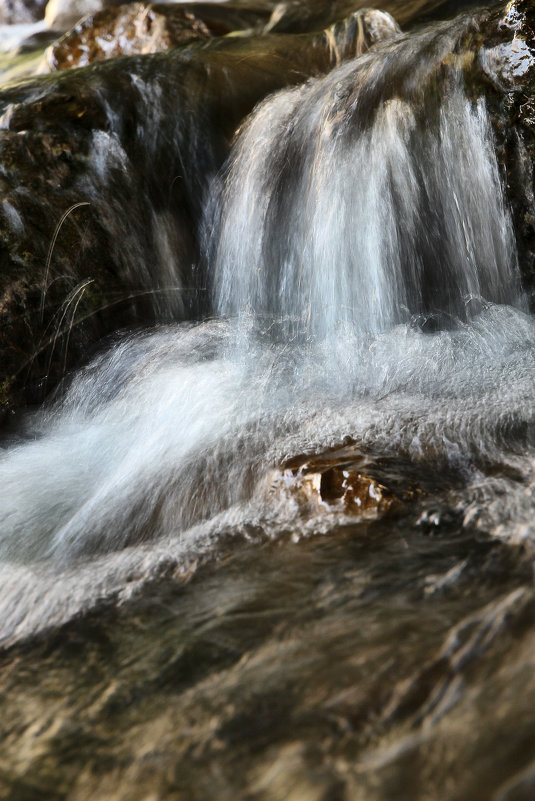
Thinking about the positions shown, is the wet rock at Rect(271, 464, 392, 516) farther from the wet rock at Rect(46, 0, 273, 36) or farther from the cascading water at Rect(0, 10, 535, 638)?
the wet rock at Rect(46, 0, 273, 36)

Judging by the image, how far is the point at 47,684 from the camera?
1.89 meters

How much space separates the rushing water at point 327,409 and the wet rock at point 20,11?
302 inches

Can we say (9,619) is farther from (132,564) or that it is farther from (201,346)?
(201,346)

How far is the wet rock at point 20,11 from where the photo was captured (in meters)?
11.1

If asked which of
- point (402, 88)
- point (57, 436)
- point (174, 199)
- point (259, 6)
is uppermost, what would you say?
point (259, 6)

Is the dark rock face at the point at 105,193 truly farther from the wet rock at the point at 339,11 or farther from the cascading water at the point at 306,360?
the wet rock at the point at 339,11

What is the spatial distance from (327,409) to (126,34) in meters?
6.06

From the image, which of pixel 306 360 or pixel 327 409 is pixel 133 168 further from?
pixel 327 409

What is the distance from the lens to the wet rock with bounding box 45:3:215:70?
23.7ft

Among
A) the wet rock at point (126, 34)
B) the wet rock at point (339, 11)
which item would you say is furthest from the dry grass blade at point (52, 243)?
the wet rock at point (339, 11)

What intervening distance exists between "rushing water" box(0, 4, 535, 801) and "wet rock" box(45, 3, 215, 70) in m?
2.43

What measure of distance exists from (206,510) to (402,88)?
3104 millimetres

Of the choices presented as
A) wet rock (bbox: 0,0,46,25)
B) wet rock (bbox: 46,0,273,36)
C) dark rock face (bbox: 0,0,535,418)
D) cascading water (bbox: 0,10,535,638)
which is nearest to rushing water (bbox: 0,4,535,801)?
cascading water (bbox: 0,10,535,638)

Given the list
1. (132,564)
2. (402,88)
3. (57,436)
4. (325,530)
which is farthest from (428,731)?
(402,88)
